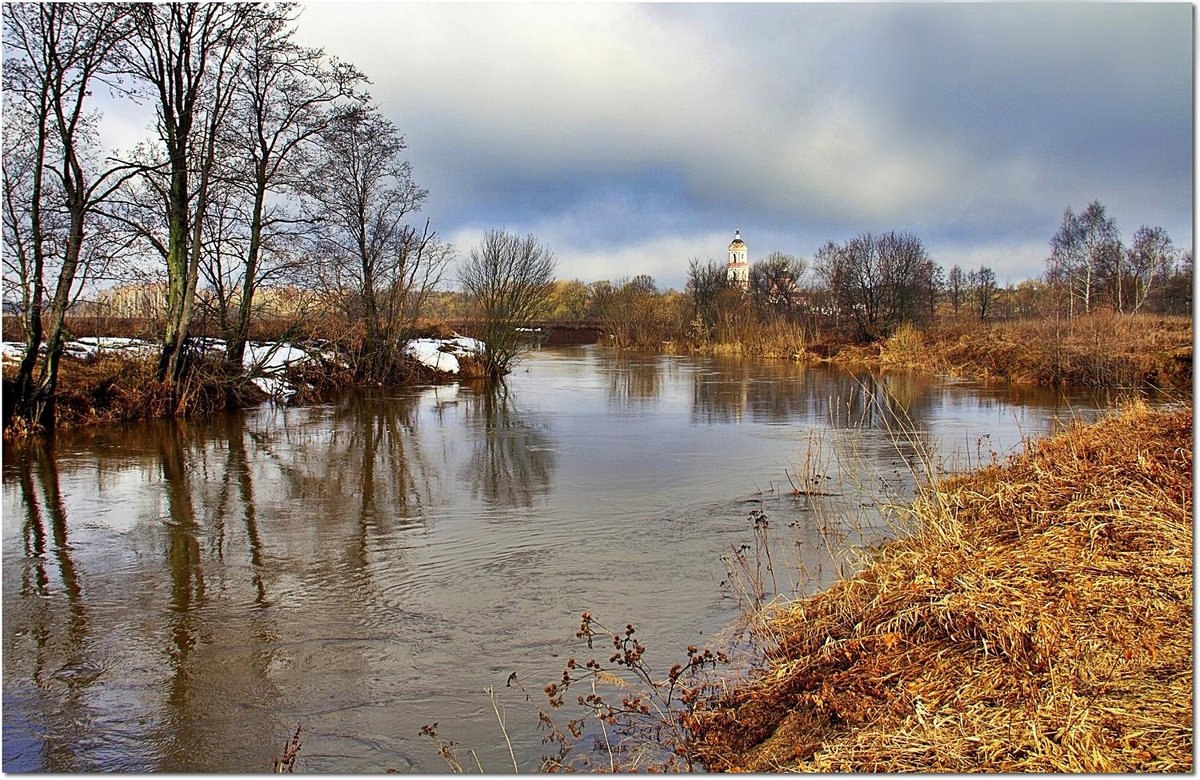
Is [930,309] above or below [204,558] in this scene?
above

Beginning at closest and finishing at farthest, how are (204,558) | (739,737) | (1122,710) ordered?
(1122,710)
(739,737)
(204,558)

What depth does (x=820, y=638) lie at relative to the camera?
14.5 ft

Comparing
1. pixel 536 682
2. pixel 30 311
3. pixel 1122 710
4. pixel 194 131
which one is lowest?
pixel 536 682

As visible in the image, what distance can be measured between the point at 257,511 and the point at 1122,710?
7427 mm

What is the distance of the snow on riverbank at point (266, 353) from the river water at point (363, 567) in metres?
2.53

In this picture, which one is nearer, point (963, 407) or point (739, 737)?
point (739, 737)

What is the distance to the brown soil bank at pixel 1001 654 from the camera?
308 centimetres

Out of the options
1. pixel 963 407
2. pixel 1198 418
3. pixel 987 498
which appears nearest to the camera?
pixel 1198 418

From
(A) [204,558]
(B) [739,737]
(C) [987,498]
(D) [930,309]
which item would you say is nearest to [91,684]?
(A) [204,558]

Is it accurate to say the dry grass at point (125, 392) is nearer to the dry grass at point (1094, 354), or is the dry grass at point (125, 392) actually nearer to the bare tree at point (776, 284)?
the dry grass at point (1094, 354)

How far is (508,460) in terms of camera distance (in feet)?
36.4

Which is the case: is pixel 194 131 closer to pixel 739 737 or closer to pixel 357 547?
pixel 357 547

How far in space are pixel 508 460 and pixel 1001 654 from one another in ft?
26.3

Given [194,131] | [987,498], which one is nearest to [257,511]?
[987,498]
